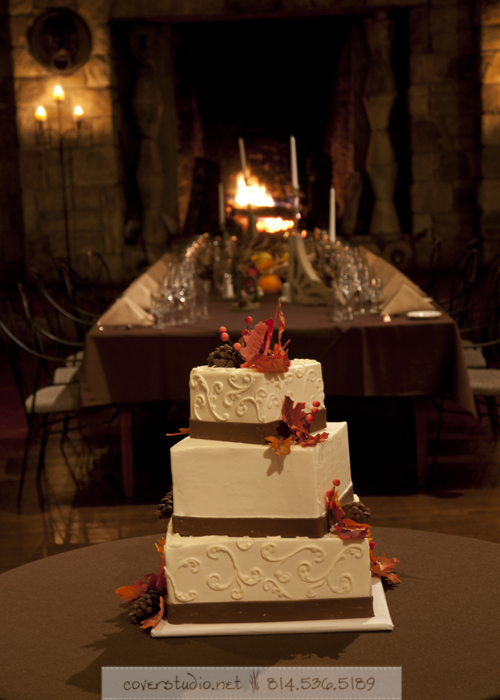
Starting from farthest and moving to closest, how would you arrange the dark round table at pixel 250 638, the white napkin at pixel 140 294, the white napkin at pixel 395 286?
the white napkin at pixel 140 294
the white napkin at pixel 395 286
the dark round table at pixel 250 638

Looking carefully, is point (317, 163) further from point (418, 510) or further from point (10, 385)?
point (418, 510)

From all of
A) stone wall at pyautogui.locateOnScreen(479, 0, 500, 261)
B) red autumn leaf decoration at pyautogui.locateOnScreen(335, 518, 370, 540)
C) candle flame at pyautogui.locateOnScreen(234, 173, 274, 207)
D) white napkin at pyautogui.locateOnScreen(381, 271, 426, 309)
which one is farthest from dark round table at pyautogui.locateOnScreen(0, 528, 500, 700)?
candle flame at pyautogui.locateOnScreen(234, 173, 274, 207)

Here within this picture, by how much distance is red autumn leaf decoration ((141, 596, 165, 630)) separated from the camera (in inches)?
53.0

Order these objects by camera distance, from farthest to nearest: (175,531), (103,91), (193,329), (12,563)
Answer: (103,91) → (193,329) → (12,563) → (175,531)

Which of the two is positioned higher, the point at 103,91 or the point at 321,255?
the point at 103,91

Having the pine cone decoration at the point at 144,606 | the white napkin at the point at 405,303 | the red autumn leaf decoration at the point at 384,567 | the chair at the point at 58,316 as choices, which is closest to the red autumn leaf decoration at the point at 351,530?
the red autumn leaf decoration at the point at 384,567

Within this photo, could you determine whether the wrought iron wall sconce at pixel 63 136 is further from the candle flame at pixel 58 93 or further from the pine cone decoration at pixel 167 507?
the pine cone decoration at pixel 167 507

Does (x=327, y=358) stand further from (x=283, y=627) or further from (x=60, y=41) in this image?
(x=60, y=41)

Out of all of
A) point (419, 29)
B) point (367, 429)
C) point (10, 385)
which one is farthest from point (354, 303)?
point (419, 29)

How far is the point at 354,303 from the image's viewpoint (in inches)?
146

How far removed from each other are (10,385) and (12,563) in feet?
10.3

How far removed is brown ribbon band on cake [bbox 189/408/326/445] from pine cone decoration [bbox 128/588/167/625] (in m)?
0.29

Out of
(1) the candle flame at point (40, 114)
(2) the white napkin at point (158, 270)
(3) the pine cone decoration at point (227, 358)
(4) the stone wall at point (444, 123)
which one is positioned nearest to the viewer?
(3) the pine cone decoration at point (227, 358)

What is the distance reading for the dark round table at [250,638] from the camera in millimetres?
1180
